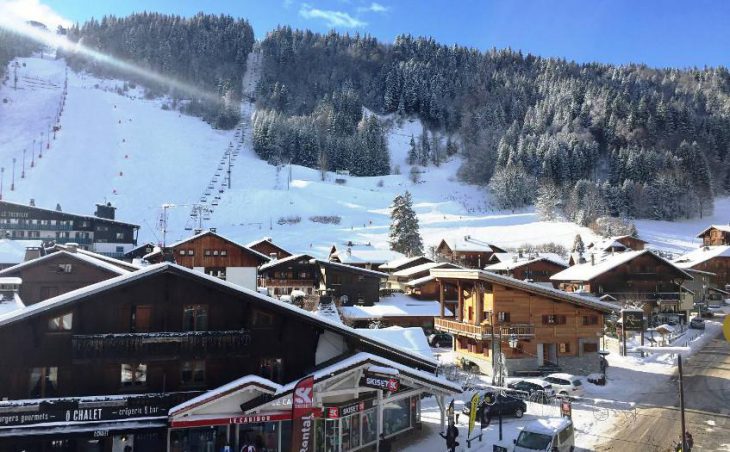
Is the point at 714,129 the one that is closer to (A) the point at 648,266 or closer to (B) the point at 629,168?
(B) the point at 629,168

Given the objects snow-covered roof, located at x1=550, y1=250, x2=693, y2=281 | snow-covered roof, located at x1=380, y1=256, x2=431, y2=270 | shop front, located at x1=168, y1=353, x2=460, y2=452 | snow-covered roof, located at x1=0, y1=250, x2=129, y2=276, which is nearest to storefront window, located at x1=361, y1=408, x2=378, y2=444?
shop front, located at x1=168, y1=353, x2=460, y2=452

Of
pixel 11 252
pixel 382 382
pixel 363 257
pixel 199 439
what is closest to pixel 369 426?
pixel 382 382

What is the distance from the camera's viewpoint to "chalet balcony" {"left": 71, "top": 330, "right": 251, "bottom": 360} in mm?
17469

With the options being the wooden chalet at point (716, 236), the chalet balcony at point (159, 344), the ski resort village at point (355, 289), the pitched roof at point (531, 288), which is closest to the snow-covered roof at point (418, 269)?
the ski resort village at point (355, 289)

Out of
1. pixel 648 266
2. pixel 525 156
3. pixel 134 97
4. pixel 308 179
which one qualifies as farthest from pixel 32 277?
pixel 134 97

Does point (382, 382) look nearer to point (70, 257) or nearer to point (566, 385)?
point (566, 385)

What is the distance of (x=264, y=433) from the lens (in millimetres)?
19094

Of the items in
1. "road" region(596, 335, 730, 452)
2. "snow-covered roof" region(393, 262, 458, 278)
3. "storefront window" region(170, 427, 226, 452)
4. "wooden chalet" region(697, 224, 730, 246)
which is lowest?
"road" region(596, 335, 730, 452)

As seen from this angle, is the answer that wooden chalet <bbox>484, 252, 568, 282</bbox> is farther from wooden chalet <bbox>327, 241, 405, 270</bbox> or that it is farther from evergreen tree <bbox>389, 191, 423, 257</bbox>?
evergreen tree <bbox>389, 191, 423, 257</bbox>

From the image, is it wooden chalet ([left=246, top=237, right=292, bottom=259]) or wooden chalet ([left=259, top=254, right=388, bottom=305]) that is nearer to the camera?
wooden chalet ([left=259, top=254, right=388, bottom=305])

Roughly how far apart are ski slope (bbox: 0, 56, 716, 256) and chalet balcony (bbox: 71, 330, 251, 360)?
6297 centimetres

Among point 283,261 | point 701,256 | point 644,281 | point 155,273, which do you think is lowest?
point 644,281

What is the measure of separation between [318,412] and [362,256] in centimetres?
5356

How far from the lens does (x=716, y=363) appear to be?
1438 inches
